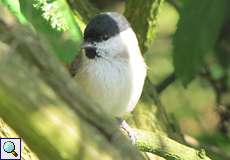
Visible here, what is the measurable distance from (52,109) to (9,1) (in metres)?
0.69

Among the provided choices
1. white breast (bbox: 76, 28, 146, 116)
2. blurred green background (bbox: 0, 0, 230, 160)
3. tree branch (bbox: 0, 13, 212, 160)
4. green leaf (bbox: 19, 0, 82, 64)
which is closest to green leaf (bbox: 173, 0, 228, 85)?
blurred green background (bbox: 0, 0, 230, 160)

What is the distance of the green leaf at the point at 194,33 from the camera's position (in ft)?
7.88

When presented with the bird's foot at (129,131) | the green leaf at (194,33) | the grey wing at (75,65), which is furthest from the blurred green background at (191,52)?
the bird's foot at (129,131)

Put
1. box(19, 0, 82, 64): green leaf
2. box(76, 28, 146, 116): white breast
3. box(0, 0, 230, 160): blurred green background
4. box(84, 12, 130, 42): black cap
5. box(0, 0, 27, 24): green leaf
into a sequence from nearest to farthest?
box(0, 0, 27, 24): green leaf → box(19, 0, 82, 64): green leaf → box(0, 0, 230, 160): blurred green background → box(84, 12, 130, 42): black cap → box(76, 28, 146, 116): white breast

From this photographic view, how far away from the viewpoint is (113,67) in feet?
9.00

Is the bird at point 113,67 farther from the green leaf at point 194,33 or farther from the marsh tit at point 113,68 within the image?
the green leaf at point 194,33

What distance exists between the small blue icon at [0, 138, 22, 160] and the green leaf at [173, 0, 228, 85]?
731mm

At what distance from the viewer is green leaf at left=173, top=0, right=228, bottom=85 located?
240 centimetres

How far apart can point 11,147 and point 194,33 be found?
0.83m

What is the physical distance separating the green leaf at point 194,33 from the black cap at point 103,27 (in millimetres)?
219

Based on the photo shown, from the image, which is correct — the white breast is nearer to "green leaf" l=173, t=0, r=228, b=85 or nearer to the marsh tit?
the marsh tit

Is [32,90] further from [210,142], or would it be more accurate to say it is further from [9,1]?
[210,142]

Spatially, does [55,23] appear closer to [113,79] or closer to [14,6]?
[14,6]

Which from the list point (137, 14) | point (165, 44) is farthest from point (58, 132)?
point (165, 44)
